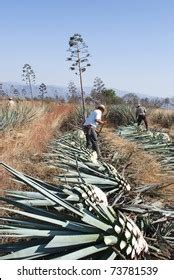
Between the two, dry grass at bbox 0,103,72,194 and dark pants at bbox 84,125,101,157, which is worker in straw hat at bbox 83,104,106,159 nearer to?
dark pants at bbox 84,125,101,157

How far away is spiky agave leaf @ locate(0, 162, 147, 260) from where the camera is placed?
12.9 feet

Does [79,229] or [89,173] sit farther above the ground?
[79,229]

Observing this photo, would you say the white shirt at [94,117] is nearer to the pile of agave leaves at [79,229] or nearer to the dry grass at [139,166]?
the dry grass at [139,166]

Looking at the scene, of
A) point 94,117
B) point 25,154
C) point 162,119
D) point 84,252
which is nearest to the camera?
point 84,252

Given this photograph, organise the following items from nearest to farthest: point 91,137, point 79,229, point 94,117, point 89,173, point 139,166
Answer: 1. point 79,229
2. point 89,173
3. point 139,166
4. point 91,137
5. point 94,117

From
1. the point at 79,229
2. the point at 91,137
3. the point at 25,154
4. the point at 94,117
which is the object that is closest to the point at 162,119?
the point at 94,117

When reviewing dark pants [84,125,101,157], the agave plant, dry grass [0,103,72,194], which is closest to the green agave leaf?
the agave plant

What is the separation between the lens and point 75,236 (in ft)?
13.3

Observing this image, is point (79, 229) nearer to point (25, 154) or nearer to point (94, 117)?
point (25, 154)

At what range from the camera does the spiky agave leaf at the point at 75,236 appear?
3932 mm

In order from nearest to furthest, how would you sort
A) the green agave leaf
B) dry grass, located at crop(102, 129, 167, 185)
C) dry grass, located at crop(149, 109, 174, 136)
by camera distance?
the green agave leaf
dry grass, located at crop(102, 129, 167, 185)
dry grass, located at crop(149, 109, 174, 136)

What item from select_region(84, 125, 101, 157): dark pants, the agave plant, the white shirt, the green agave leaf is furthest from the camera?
the white shirt

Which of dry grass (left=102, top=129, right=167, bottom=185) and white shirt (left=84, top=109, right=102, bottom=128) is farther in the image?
white shirt (left=84, top=109, right=102, bottom=128)

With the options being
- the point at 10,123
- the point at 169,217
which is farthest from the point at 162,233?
the point at 10,123
